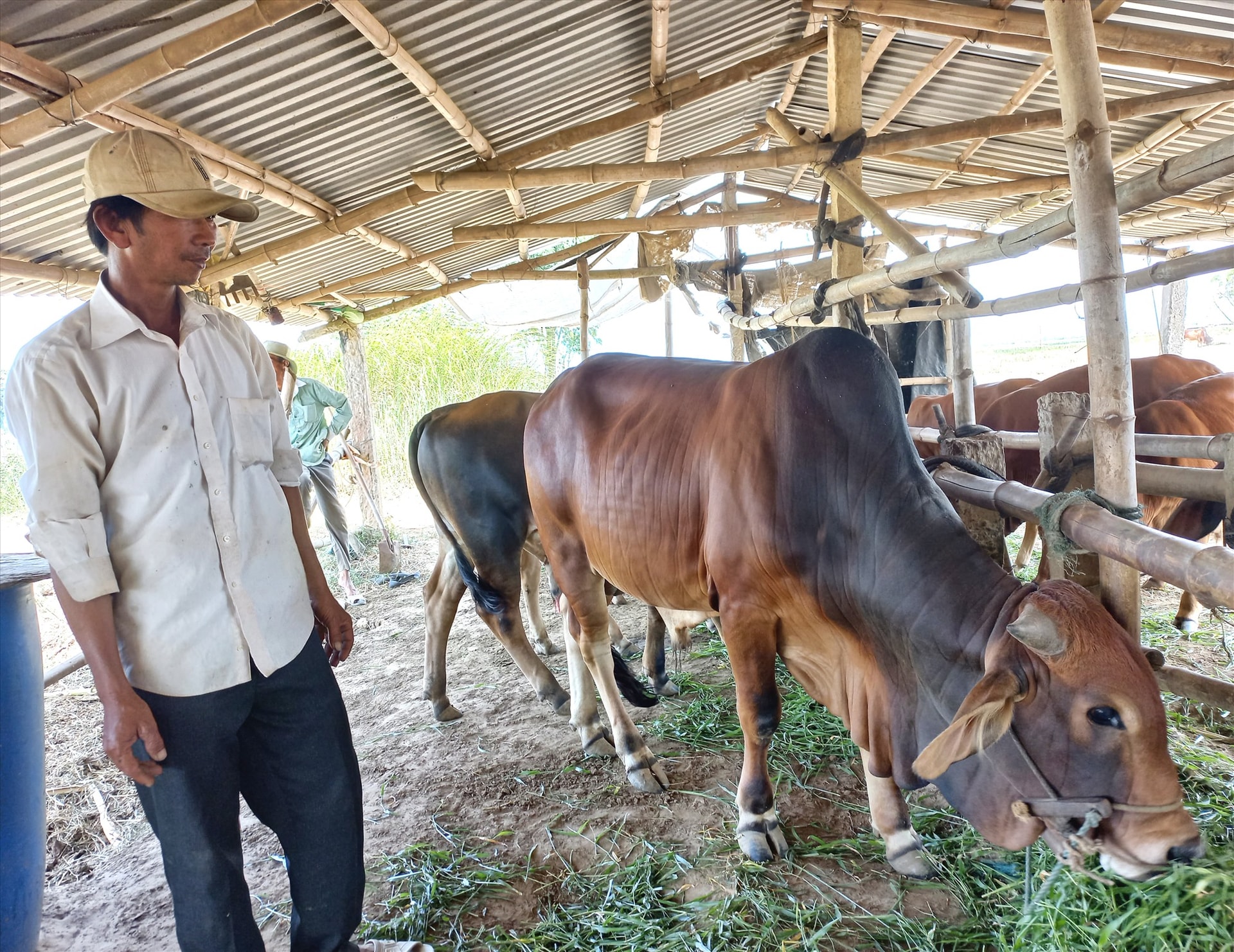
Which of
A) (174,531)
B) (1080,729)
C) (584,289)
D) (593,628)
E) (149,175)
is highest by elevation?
(584,289)

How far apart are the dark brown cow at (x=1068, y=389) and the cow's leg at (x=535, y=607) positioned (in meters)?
3.15

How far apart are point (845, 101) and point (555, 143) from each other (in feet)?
6.41

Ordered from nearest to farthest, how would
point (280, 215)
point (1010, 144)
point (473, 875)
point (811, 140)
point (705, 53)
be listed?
point (473, 875) → point (811, 140) → point (280, 215) → point (705, 53) → point (1010, 144)

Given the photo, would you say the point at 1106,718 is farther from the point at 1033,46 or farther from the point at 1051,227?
the point at 1033,46

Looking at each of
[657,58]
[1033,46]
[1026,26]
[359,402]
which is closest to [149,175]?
[657,58]

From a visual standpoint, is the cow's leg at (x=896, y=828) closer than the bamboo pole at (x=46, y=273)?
Yes

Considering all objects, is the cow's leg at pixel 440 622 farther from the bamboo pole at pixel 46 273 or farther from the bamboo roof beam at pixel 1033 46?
the bamboo roof beam at pixel 1033 46

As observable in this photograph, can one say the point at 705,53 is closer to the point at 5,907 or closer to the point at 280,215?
the point at 280,215

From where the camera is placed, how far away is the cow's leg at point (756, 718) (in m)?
2.43

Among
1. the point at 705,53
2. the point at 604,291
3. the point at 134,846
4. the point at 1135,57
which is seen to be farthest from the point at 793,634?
the point at 604,291

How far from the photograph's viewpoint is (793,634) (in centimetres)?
242

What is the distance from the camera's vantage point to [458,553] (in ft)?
12.9

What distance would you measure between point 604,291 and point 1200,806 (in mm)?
10375

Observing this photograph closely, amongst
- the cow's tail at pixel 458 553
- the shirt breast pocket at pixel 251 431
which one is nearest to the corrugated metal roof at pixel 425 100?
the cow's tail at pixel 458 553
